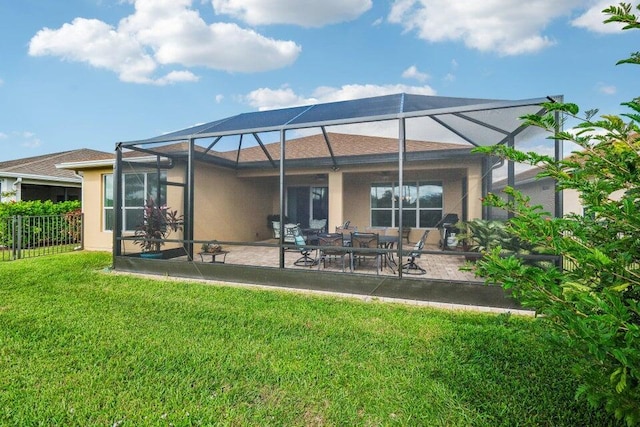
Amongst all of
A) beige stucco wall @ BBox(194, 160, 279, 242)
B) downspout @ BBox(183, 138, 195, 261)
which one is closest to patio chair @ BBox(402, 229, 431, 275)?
beige stucco wall @ BBox(194, 160, 279, 242)

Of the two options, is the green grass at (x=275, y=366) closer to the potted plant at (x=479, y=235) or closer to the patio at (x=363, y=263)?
the patio at (x=363, y=263)

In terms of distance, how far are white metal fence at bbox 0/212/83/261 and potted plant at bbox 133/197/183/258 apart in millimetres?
3983

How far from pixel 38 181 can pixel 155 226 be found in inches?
409

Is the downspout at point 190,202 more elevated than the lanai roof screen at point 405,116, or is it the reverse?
the lanai roof screen at point 405,116

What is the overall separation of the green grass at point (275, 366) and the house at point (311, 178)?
4.86 ft

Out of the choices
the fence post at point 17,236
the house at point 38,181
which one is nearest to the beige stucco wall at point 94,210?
the fence post at point 17,236

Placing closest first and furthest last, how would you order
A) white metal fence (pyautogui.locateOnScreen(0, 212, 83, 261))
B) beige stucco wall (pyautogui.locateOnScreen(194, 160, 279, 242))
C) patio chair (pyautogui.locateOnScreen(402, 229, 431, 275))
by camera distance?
patio chair (pyautogui.locateOnScreen(402, 229, 431, 275)) < beige stucco wall (pyautogui.locateOnScreen(194, 160, 279, 242)) < white metal fence (pyautogui.locateOnScreen(0, 212, 83, 261))

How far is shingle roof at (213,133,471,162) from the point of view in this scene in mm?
7199

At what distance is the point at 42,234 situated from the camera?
10062mm

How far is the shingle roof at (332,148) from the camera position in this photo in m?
7.20

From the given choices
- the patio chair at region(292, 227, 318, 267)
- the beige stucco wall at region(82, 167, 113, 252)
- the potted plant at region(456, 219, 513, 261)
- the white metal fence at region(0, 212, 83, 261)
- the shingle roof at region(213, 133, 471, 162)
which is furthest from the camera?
the beige stucco wall at region(82, 167, 113, 252)

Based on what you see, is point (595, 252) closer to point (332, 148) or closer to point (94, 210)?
point (332, 148)

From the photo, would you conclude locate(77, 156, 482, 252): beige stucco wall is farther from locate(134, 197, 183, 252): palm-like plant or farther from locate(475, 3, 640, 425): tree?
locate(475, 3, 640, 425): tree

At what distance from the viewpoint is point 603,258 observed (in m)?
1.21
